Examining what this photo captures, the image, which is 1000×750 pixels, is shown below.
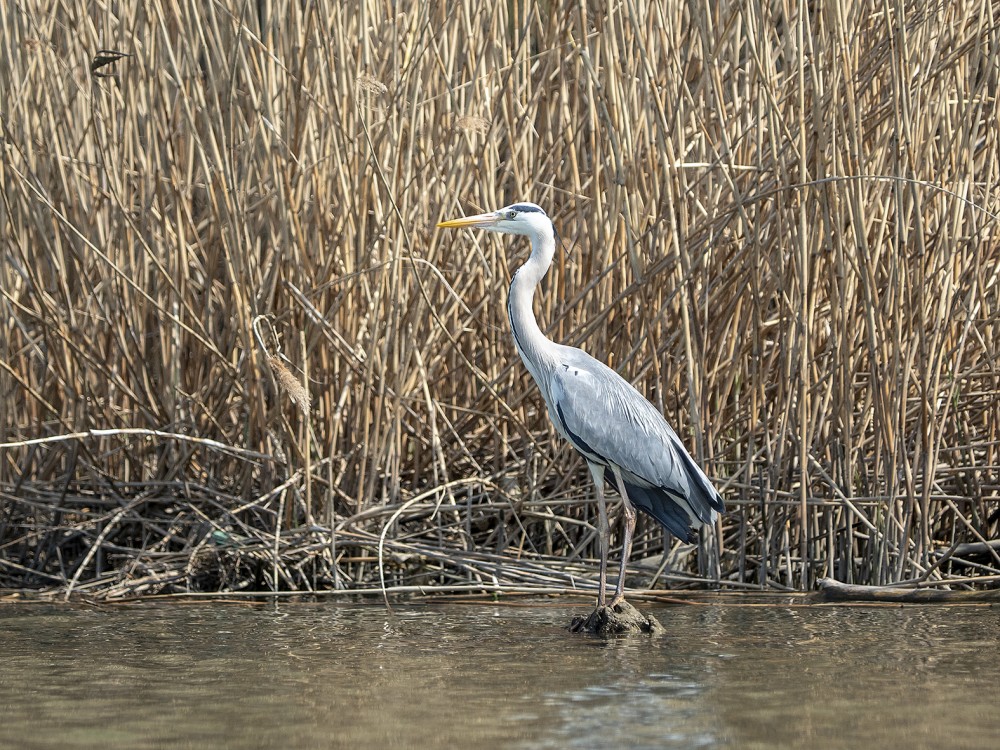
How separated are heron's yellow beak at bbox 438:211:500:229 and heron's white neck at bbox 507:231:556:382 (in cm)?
14

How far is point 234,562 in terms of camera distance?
4762mm

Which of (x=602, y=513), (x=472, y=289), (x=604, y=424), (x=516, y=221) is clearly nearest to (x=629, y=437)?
(x=604, y=424)

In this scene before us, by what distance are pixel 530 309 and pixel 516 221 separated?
0.91ft

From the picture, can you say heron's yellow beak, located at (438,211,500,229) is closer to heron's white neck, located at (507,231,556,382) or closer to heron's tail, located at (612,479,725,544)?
heron's white neck, located at (507,231,556,382)

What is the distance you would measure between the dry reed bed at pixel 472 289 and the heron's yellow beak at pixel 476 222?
31 centimetres

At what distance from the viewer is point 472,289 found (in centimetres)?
505

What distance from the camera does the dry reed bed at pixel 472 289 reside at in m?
4.44

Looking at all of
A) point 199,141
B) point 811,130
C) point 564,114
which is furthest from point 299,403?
point 811,130

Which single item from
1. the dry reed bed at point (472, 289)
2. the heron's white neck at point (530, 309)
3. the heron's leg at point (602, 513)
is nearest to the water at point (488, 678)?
the heron's leg at point (602, 513)

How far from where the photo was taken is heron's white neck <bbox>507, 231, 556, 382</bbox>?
4375 mm

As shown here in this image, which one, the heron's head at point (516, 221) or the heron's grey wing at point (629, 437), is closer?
the heron's grey wing at point (629, 437)

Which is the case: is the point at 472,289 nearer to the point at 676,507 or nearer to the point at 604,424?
the point at 604,424

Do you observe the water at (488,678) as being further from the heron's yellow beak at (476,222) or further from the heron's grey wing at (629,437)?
the heron's yellow beak at (476,222)

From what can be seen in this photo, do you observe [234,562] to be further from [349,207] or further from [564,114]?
[564,114]
